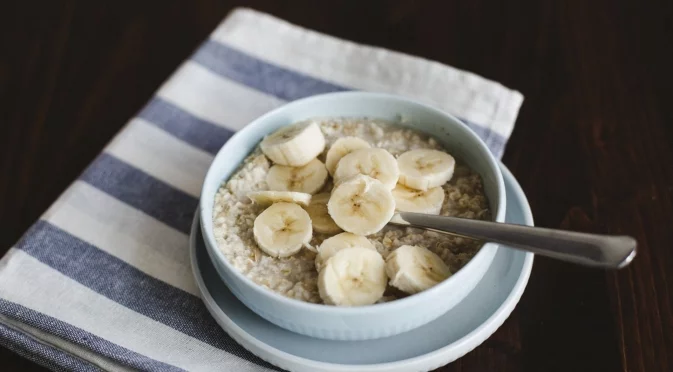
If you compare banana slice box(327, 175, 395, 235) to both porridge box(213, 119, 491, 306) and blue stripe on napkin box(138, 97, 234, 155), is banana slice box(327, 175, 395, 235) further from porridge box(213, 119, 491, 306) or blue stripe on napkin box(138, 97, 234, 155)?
blue stripe on napkin box(138, 97, 234, 155)

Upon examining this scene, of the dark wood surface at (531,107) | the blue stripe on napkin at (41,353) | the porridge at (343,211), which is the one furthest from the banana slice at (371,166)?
the blue stripe on napkin at (41,353)

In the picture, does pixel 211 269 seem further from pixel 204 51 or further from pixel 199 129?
pixel 204 51

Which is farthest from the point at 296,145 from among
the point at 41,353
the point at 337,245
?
the point at 41,353

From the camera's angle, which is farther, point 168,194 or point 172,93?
point 172,93

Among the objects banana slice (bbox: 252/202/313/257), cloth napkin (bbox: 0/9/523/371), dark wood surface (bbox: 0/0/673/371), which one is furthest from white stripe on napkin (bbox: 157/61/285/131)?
banana slice (bbox: 252/202/313/257)

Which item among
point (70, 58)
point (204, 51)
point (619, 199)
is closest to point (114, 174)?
point (204, 51)

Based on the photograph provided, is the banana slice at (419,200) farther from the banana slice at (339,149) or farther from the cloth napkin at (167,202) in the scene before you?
the cloth napkin at (167,202)
